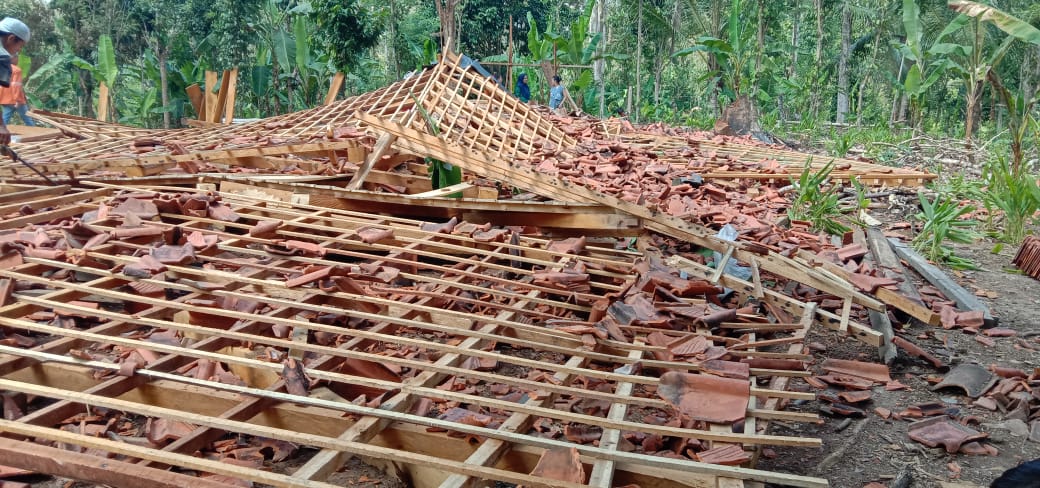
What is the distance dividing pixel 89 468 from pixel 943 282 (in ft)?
14.1

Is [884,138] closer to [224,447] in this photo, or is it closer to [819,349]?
[819,349]

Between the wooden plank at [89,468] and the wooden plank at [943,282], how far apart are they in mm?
3692

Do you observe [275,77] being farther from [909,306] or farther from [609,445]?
[609,445]

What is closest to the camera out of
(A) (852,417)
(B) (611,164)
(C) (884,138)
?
(A) (852,417)

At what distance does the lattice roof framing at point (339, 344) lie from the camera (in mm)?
1985

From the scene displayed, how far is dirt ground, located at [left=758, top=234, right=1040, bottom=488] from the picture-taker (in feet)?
7.57

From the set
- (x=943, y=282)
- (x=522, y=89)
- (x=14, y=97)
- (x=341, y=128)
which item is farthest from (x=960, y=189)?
(x=14, y=97)

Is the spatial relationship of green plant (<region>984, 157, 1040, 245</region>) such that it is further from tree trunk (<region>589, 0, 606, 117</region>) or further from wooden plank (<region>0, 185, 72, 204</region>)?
tree trunk (<region>589, 0, 606, 117</region>)

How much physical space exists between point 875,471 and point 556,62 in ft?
37.2

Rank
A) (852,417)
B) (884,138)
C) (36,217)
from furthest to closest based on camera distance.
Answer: (884,138) < (36,217) < (852,417)

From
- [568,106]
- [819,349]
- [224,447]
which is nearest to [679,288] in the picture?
[819,349]

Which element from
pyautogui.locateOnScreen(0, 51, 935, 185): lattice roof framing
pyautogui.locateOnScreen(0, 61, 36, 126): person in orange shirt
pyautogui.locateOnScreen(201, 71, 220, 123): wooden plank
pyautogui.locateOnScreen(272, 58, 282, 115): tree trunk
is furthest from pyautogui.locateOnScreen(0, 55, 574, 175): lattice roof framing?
pyautogui.locateOnScreen(272, 58, 282, 115): tree trunk

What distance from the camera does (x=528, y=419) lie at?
7.23 ft

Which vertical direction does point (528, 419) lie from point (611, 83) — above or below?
above
